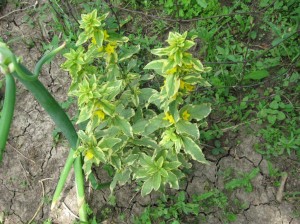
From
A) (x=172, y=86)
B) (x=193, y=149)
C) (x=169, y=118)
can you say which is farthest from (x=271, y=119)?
(x=172, y=86)

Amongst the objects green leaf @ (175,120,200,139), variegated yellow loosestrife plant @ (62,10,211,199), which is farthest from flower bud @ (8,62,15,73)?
green leaf @ (175,120,200,139)

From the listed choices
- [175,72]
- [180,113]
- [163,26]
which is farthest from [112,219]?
[163,26]

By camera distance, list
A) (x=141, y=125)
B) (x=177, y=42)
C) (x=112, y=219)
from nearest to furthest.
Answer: (x=177, y=42) → (x=141, y=125) → (x=112, y=219)

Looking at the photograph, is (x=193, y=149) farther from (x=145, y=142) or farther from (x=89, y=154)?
(x=89, y=154)

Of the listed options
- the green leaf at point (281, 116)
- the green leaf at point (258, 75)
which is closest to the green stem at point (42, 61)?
the green leaf at point (258, 75)

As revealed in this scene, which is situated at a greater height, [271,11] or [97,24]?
[97,24]

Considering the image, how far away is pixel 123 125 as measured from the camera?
6.69 feet

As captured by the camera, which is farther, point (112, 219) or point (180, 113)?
point (112, 219)

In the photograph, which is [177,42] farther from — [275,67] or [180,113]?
[275,67]

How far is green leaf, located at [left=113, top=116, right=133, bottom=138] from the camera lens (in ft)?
6.66

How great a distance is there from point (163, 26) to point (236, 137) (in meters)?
1.03

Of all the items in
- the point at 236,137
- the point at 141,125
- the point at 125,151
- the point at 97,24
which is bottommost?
the point at 236,137

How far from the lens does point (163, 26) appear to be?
307 centimetres

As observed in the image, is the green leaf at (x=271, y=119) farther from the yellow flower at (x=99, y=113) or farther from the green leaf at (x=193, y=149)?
the yellow flower at (x=99, y=113)
